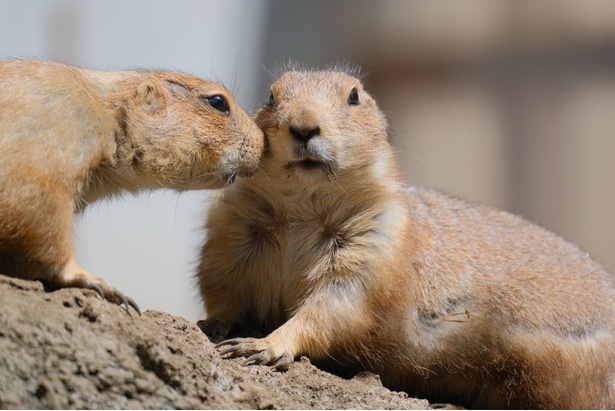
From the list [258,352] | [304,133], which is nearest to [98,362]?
[258,352]

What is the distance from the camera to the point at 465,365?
5.21 metres

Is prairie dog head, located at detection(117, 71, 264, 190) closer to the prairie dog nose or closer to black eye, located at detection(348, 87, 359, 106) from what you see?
the prairie dog nose

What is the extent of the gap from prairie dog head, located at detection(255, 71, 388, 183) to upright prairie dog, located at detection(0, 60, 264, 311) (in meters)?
0.19

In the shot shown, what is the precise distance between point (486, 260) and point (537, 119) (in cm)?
359

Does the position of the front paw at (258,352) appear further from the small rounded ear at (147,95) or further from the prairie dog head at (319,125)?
the small rounded ear at (147,95)

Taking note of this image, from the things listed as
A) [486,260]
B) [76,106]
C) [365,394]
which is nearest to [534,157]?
[486,260]

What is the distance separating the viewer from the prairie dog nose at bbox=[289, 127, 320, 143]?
4.73 metres

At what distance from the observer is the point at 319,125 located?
4.75 meters

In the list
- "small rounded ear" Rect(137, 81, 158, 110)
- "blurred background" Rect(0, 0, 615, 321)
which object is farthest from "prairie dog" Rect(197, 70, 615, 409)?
"blurred background" Rect(0, 0, 615, 321)

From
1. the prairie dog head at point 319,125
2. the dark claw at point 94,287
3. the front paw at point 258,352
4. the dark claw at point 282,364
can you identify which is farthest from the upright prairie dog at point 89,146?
the dark claw at point 282,364

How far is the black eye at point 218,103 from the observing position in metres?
4.77

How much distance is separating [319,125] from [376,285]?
984mm

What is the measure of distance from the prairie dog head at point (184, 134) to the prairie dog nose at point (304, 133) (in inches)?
9.8

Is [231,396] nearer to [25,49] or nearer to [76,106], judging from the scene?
[76,106]
